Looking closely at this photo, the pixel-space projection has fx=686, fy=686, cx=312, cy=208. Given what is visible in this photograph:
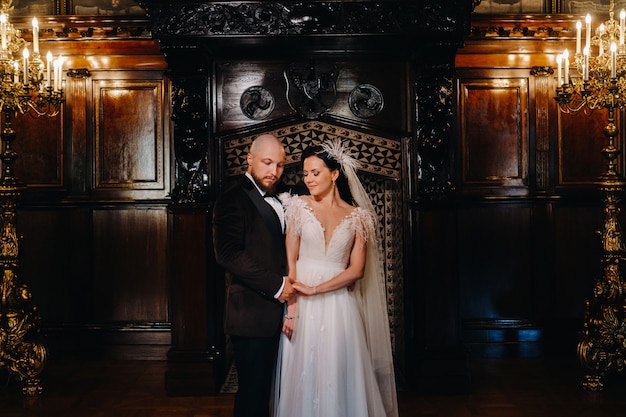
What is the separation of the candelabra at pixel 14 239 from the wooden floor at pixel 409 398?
0.24 meters

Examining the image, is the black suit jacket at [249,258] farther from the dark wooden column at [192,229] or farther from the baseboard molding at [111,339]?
the baseboard molding at [111,339]

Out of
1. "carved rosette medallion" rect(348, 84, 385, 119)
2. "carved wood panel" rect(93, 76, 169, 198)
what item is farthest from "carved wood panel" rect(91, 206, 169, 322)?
"carved rosette medallion" rect(348, 84, 385, 119)

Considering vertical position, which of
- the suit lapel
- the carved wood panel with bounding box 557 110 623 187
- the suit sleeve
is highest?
the carved wood panel with bounding box 557 110 623 187

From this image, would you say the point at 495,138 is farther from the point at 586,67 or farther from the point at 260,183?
the point at 260,183

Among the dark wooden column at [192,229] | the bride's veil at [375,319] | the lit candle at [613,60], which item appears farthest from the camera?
the dark wooden column at [192,229]

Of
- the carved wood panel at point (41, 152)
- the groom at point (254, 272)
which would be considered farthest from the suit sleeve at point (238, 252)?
the carved wood panel at point (41, 152)

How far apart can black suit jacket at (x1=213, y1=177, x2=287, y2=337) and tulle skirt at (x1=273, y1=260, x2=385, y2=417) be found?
0.16 m

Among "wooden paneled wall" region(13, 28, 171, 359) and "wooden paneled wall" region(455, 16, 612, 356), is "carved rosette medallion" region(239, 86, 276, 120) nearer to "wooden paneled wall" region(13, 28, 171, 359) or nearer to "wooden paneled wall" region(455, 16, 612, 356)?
"wooden paneled wall" region(13, 28, 171, 359)

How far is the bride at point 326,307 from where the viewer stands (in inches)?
143

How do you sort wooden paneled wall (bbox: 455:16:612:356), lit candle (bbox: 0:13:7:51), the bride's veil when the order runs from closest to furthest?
the bride's veil → lit candle (bbox: 0:13:7:51) → wooden paneled wall (bbox: 455:16:612:356)

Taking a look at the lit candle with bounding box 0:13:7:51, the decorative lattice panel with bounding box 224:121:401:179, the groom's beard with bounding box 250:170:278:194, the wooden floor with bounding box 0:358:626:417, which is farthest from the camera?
the decorative lattice panel with bounding box 224:121:401:179

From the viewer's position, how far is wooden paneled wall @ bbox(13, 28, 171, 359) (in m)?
6.28

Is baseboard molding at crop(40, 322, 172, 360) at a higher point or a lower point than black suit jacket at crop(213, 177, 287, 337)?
lower

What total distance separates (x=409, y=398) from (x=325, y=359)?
1.65m
